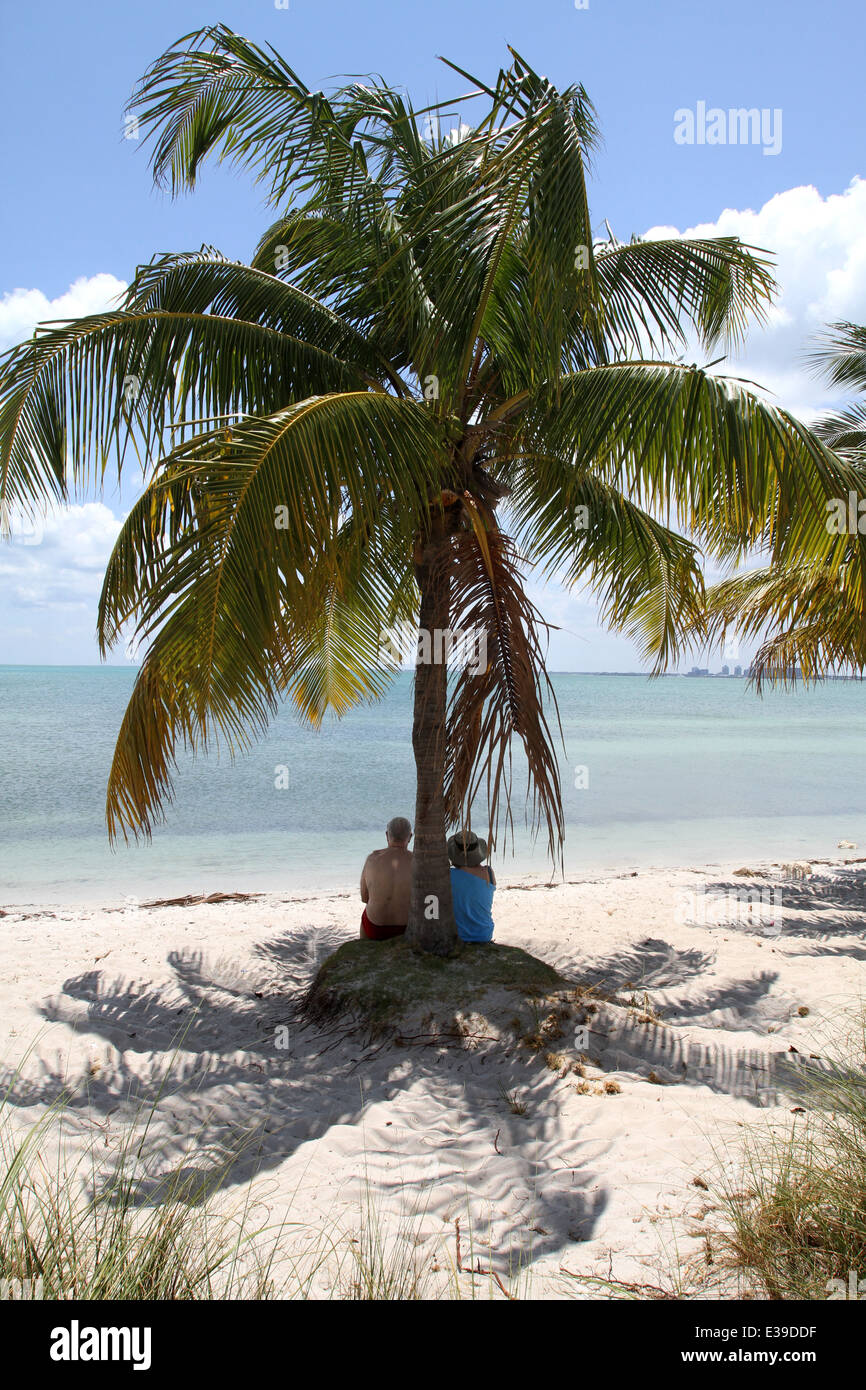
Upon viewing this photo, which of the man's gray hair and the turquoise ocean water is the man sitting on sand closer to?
the man's gray hair

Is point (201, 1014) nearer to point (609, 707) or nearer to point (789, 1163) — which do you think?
point (789, 1163)

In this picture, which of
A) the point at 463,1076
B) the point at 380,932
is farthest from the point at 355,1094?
the point at 380,932

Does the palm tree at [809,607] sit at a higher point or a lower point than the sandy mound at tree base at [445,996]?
higher

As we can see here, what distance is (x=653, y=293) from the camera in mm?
5789

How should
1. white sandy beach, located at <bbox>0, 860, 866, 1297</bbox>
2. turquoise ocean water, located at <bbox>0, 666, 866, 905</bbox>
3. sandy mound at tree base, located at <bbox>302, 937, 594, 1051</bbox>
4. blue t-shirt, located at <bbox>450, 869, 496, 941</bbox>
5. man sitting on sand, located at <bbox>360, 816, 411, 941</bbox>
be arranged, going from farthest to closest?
1. turquoise ocean water, located at <bbox>0, 666, 866, 905</bbox>
2. man sitting on sand, located at <bbox>360, 816, 411, 941</bbox>
3. blue t-shirt, located at <bbox>450, 869, 496, 941</bbox>
4. sandy mound at tree base, located at <bbox>302, 937, 594, 1051</bbox>
5. white sandy beach, located at <bbox>0, 860, 866, 1297</bbox>

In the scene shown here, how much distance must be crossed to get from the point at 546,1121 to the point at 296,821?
13141mm

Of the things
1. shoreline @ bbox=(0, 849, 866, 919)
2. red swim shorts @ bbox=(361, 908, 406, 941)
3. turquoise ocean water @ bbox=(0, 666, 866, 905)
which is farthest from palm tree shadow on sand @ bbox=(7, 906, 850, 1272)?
turquoise ocean water @ bbox=(0, 666, 866, 905)

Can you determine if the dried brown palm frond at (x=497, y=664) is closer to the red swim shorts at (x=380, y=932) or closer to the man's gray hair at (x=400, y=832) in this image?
the man's gray hair at (x=400, y=832)

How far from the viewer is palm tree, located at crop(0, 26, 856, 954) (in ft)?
13.3

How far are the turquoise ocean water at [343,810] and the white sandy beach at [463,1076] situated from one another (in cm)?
415

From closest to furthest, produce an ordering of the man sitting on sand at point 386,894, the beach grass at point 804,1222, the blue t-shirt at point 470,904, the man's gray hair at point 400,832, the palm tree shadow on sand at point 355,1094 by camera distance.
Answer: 1. the beach grass at point 804,1222
2. the palm tree shadow on sand at point 355,1094
3. the blue t-shirt at point 470,904
4. the man sitting on sand at point 386,894
5. the man's gray hair at point 400,832

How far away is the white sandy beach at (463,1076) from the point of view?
9.91ft

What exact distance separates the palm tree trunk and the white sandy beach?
105 cm

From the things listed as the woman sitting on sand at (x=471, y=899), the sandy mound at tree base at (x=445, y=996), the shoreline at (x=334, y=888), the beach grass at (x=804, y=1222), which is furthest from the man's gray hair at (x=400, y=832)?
the shoreline at (x=334, y=888)
